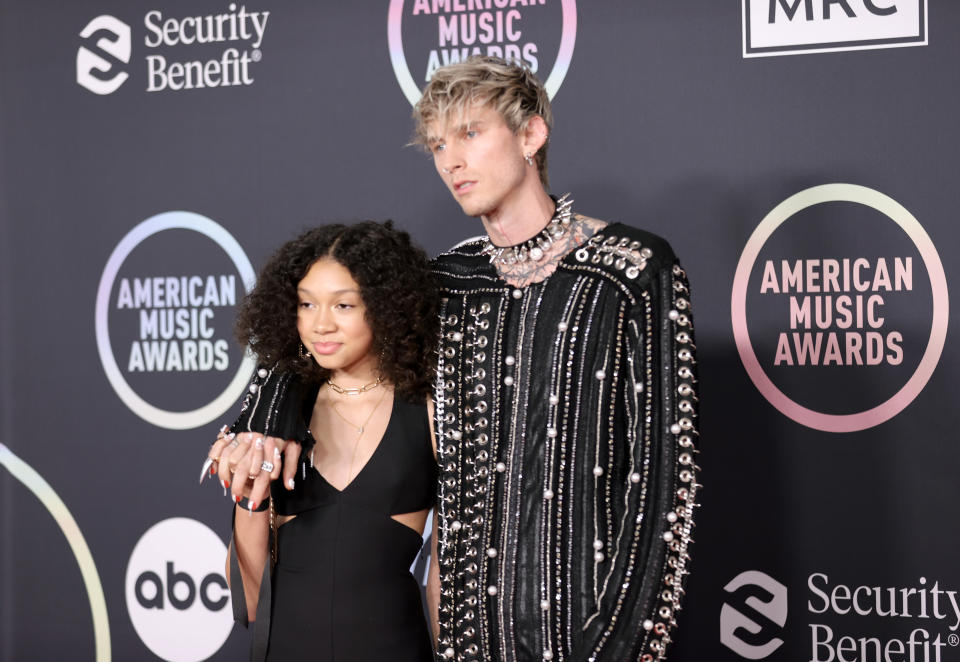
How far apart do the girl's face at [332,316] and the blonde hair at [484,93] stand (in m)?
0.33

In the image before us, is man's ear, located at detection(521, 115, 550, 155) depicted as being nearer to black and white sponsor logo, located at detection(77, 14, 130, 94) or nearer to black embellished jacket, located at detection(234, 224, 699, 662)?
black embellished jacket, located at detection(234, 224, 699, 662)

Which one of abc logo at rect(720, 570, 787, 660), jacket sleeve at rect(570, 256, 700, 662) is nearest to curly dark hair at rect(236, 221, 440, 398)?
jacket sleeve at rect(570, 256, 700, 662)

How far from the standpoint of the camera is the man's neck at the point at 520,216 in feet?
6.32

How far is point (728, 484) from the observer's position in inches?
112

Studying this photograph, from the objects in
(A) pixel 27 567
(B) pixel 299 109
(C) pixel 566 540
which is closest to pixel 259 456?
(C) pixel 566 540

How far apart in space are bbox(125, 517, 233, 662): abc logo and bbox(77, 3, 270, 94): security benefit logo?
1.50 metres

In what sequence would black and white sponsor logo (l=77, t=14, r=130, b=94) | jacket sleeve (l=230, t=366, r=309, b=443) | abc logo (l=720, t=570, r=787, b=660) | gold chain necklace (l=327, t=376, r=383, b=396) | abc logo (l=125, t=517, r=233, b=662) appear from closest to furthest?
jacket sleeve (l=230, t=366, r=309, b=443) → gold chain necklace (l=327, t=376, r=383, b=396) → abc logo (l=720, t=570, r=787, b=660) → abc logo (l=125, t=517, r=233, b=662) → black and white sponsor logo (l=77, t=14, r=130, b=94)

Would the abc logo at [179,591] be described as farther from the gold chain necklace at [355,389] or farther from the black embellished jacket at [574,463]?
the black embellished jacket at [574,463]

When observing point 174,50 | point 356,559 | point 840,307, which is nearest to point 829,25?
point 840,307

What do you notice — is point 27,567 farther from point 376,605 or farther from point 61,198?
point 376,605

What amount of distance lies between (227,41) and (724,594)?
2354 millimetres

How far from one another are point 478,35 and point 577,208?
2.02 ft

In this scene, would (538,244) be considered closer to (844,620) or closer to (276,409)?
(276,409)

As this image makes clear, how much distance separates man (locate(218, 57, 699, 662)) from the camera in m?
1.71
